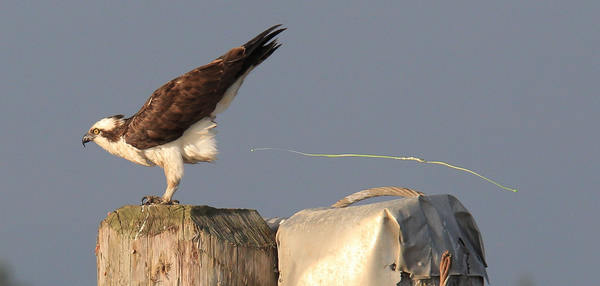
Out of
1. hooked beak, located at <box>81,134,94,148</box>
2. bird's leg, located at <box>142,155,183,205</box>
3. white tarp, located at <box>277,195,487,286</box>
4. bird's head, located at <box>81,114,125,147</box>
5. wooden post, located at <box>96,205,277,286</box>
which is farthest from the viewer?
hooked beak, located at <box>81,134,94,148</box>

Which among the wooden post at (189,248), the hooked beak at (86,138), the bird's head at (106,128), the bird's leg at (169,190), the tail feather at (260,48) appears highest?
the tail feather at (260,48)

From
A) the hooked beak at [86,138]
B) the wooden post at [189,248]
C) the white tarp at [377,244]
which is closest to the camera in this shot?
the white tarp at [377,244]

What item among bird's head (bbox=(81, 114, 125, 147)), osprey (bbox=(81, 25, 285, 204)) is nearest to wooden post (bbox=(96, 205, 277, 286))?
osprey (bbox=(81, 25, 285, 204))

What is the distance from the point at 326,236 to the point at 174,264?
3.04 feet

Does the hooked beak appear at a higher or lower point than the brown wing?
lower

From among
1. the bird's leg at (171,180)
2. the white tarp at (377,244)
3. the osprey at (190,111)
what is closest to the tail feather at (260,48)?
the osprey at (190,111)

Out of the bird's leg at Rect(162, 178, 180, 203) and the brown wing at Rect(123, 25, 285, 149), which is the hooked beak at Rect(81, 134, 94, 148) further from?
the bird's leg at Rect(162, 178, 180, 203)

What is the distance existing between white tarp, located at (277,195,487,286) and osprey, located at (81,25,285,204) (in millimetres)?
1674

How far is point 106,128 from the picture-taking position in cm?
608

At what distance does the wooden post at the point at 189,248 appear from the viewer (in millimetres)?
4113

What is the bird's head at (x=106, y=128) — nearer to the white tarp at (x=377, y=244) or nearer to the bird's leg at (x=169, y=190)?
the bird's leg at (x=169, y=190)

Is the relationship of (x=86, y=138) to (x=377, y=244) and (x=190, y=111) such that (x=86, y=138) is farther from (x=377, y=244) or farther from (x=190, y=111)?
(x=377, y=244)

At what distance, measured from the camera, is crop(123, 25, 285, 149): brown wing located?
5590 millimetres

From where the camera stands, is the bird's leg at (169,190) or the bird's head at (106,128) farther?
the bird's head at (106,128)
